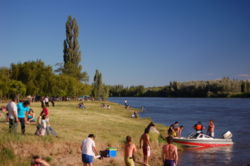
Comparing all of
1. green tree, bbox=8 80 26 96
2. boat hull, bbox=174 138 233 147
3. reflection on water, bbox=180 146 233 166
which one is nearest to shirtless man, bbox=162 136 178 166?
reflection on water, bbox=180 146 233 166

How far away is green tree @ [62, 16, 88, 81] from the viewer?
302 ft

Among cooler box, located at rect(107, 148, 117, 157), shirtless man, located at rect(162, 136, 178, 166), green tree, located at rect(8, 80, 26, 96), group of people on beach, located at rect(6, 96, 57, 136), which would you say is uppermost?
green tree, located at rect(8, 80, 26, 96)

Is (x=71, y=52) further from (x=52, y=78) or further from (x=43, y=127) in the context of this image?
(x=43, y=127)

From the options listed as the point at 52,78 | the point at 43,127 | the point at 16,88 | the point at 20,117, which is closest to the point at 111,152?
the point at 43,127

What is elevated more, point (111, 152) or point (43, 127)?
point (43, 127)

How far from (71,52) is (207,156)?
246ft

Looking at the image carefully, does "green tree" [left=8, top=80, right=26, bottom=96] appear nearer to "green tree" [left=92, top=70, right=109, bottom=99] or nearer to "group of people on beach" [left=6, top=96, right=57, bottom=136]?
"group of people on beach" [left=6, top=96, right=57, bottom=136]

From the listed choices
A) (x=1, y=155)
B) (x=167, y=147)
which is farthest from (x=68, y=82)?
(x=167, y=147)

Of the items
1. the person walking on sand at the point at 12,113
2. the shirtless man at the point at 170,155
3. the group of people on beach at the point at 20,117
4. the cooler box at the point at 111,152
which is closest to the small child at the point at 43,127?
the group of people on beach at the point at 20,117

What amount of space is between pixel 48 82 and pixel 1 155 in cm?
5688

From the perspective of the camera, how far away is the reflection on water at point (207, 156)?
2052 centimetres

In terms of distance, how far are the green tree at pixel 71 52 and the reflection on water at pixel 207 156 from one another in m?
Result: 71.4

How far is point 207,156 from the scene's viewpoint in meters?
22.8

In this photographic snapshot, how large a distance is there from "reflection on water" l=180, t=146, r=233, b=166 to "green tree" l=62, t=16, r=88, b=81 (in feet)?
234
